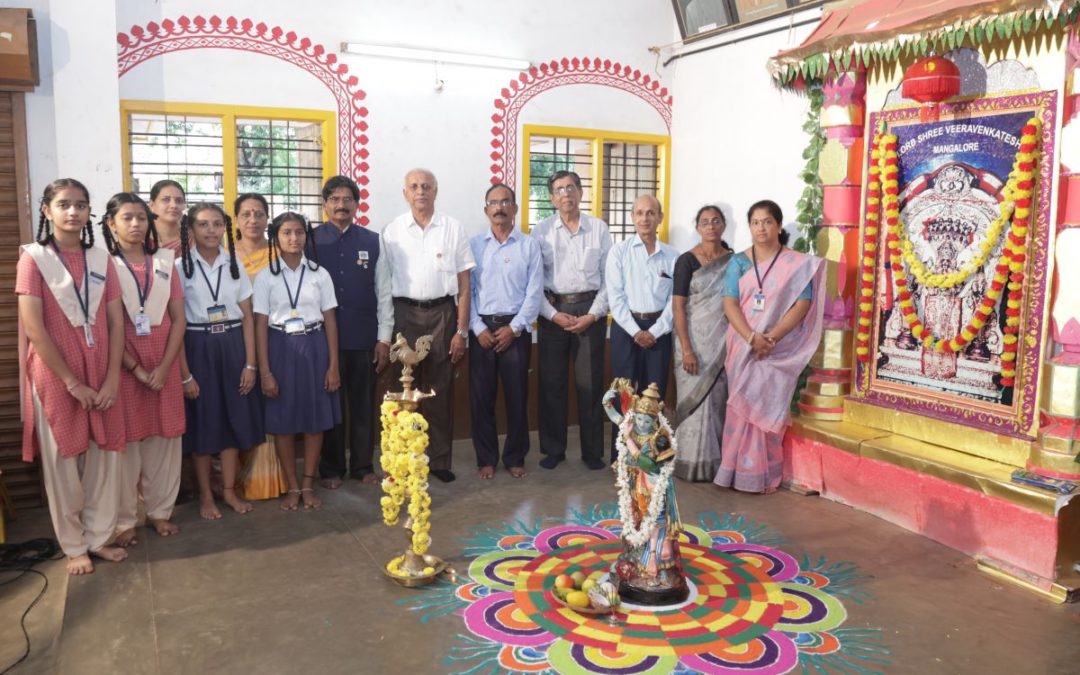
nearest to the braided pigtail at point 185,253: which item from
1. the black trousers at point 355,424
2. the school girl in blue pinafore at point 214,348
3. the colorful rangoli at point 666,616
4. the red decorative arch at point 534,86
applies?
the school girl in blue pinafore at point 214,348

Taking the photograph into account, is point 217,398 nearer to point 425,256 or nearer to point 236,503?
point 236,503

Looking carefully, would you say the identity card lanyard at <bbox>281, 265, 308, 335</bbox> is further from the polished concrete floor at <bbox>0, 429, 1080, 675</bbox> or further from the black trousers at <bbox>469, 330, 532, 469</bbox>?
the black trousers at <bbox>469, 330, 532, 469</bbox>

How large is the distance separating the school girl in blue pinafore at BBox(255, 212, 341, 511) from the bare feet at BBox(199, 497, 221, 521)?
0.35 metres

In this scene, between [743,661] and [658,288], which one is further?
[658,288]

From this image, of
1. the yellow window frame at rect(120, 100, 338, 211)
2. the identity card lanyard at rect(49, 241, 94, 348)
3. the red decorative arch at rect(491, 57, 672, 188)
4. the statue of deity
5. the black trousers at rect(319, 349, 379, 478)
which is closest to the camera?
the statue of deity

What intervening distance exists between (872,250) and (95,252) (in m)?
4.13

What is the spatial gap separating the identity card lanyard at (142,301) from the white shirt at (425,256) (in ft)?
4.61

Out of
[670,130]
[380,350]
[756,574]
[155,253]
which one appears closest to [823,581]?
[756,574]

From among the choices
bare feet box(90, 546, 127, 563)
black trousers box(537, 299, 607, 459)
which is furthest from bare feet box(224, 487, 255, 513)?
black trousers box(537, 299, 607, 459)

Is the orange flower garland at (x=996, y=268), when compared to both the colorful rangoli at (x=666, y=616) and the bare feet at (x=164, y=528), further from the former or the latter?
the bare feet at (x=164, y=528)

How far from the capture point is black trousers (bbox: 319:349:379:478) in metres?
5.21

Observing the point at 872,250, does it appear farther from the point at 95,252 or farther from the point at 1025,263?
the point at 95,252

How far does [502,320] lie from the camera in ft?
17.7

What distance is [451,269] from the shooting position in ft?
17.1
